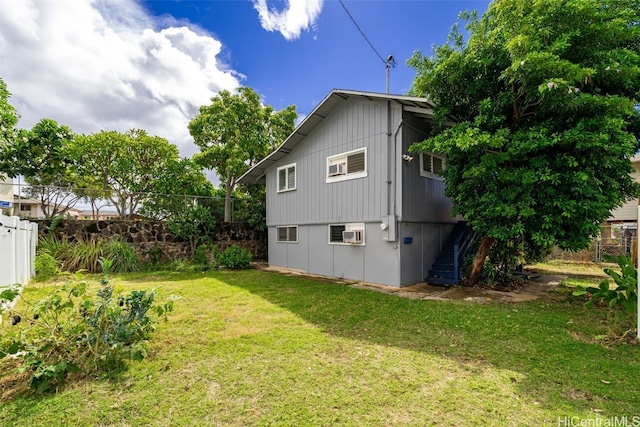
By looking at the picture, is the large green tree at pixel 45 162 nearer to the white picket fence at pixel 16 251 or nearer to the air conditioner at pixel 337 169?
the white picket fence at pixel 16 251

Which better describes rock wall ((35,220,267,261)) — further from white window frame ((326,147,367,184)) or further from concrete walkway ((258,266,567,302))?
concrete walkway ((258,266,567,302))

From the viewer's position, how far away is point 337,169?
938 centimetres

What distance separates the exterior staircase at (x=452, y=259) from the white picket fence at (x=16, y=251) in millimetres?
9790

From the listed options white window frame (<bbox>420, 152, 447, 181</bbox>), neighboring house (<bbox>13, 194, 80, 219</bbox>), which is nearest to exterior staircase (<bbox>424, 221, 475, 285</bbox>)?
white window frame (<bbox>420, 152, 447, 181</bbox>)

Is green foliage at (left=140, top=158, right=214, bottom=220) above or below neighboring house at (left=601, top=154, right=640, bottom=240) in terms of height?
above

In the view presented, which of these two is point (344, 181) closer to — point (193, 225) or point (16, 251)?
point (193, 225)

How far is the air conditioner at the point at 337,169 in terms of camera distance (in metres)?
9.22

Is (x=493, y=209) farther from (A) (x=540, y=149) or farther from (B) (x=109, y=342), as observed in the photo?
(B) (x=109, y=342)

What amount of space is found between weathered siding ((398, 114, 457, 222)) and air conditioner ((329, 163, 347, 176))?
205cm

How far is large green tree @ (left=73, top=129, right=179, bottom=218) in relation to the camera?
14.8m

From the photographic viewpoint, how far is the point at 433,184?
895 cm

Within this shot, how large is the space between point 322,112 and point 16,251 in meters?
8.79

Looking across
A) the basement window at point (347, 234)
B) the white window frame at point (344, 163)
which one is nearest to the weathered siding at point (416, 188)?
the white window frame at point (344, 163)

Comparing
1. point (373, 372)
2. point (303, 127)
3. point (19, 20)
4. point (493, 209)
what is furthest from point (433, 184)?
point (19, 20)
